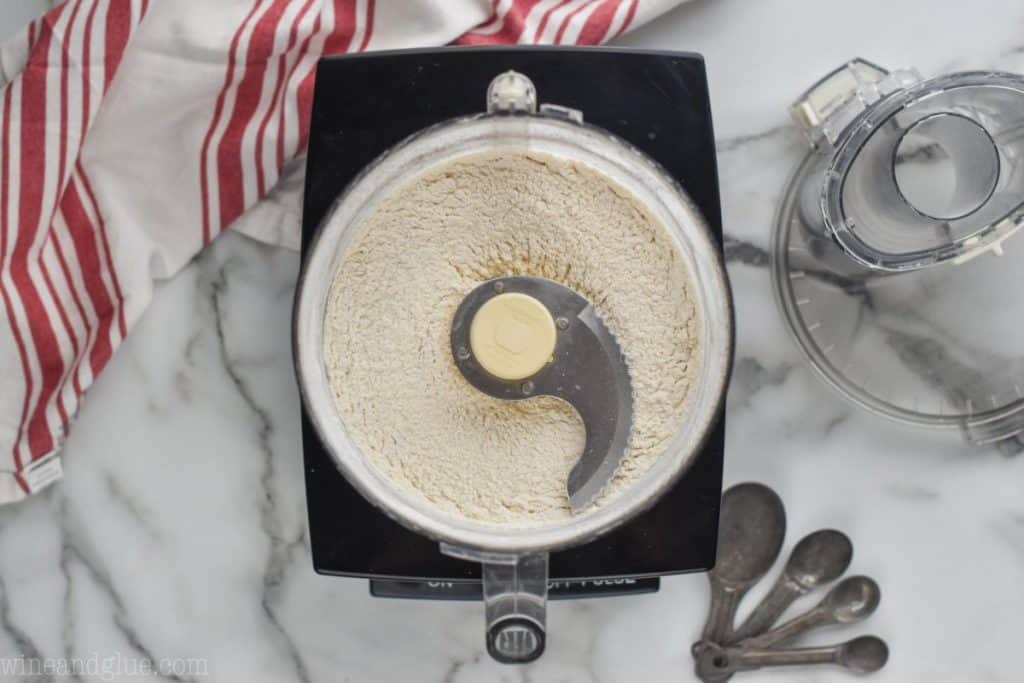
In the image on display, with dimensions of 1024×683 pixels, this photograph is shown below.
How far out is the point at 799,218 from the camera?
663 millimetres

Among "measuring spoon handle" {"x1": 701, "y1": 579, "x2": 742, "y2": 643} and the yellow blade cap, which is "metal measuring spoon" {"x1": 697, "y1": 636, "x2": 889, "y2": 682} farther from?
the yellow blade cap

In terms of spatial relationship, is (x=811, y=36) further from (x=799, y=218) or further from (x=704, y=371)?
(x=704, y=371)

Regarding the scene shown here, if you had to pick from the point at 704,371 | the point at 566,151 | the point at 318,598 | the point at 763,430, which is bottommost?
the point at 318,598

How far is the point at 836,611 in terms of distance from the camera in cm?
68

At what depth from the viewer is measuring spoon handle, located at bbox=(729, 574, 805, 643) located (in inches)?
26.8

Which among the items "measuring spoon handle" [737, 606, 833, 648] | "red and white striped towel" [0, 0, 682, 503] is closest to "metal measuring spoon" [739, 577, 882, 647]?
"measuring spoon handle" [737, 606, 833, 648]

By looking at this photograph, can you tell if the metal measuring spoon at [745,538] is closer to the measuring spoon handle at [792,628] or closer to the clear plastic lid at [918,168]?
the measuring spoon handle at [792,628]

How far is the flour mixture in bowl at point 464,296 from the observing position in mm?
495

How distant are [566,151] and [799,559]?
34cm

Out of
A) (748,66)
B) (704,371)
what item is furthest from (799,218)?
(704,371)

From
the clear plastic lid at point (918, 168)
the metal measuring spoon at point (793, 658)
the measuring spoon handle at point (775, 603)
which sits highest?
the clear plastic lid at point (918, 168)

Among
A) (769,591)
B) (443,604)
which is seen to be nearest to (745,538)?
(769,591)

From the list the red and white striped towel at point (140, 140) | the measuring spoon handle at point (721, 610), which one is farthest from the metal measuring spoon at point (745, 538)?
the red and white striped towel at point (140, 140)

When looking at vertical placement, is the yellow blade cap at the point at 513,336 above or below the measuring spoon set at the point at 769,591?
above
